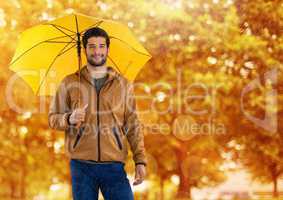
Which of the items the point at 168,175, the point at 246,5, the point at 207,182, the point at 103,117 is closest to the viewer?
the point at 103,117

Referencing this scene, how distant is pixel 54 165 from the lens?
56.3ft

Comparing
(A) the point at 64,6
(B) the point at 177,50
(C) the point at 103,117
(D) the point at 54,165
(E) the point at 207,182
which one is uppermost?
(A) the point at 64,6

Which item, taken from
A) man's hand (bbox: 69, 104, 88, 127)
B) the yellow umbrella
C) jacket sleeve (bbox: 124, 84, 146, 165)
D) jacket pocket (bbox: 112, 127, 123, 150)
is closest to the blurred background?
the yellow umbrella

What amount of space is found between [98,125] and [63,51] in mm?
1324

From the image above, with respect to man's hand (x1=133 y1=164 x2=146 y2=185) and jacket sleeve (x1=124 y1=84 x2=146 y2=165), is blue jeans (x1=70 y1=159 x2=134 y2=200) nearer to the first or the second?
man's hand (x1=133 y1=164 x2=146 y2=185)

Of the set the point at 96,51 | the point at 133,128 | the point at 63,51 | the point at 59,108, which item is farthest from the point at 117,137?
the point at 63,51

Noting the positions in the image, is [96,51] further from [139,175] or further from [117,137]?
[139,175]

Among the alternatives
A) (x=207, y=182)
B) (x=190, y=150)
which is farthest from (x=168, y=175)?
(x=207, y=182)

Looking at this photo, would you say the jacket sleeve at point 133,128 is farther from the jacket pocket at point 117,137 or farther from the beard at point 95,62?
the beard at point 95,62

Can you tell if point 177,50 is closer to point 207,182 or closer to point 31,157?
point 31,157

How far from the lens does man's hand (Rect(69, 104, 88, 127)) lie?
4.32 meters

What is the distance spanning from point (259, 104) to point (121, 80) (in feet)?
37.2

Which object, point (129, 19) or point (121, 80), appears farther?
point (129, 19)

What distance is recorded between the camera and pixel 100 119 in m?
4.39
